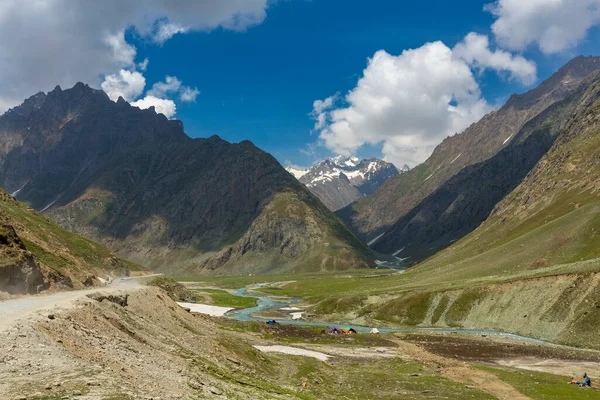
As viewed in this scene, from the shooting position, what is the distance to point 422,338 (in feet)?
313

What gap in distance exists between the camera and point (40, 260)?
282 feet

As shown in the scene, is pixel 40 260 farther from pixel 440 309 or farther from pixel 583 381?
pixel 440 309

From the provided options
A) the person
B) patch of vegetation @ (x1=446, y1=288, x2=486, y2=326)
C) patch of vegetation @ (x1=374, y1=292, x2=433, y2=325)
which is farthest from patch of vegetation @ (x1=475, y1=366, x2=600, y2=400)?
patch of vegetation @ (x1=374, y1=292, x2=433, y2=325)

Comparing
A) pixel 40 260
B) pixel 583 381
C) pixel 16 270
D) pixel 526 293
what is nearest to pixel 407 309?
pixel 526 293

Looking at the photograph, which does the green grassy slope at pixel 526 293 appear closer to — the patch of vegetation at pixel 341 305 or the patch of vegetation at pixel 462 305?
the patch of vegetation at pixel 341 305

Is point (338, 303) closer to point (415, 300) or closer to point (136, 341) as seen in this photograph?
point (415, 300)

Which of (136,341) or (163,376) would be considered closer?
(163,376)

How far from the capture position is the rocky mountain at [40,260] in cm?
6444

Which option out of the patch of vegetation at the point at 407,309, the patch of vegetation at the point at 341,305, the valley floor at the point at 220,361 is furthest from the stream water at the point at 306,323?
the patch of vegetation at the point at 341,305

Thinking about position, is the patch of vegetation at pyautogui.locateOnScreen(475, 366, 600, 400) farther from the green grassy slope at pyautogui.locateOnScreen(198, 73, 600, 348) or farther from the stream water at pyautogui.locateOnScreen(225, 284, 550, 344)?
the stream water at pyautogui.locateOnScreen(225, 284, 550, 344)

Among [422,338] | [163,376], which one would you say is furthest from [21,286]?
[422,338]

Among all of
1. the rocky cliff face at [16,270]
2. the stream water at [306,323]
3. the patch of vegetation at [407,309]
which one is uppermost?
the rocky cliff face at [16,270]

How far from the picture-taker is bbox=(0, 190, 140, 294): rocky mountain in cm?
6444

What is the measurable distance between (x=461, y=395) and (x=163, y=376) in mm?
33402
